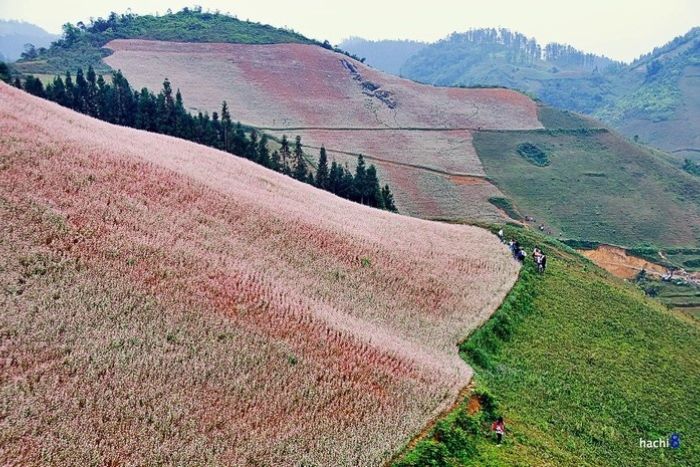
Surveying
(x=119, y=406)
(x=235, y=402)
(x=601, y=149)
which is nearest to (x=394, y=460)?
(x=235, y=402)

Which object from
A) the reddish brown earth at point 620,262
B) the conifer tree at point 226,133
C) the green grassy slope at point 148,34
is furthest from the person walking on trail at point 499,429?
the green grassy slope at point 148,34

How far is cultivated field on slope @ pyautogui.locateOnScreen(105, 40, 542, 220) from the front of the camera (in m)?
106

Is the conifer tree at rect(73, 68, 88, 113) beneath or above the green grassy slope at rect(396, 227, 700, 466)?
above

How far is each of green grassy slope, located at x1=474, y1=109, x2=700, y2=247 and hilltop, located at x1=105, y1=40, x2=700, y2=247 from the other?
0.85ft

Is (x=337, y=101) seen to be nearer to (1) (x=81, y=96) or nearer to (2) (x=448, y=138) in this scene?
(2) (x=448, y=138)

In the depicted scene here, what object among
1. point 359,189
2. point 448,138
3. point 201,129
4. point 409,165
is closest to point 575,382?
point 359,189

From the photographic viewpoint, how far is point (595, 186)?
341ft

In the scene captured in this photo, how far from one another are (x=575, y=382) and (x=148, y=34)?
502 feet

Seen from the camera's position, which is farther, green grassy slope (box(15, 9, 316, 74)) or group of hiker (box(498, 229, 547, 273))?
green grassy slope (box(15, 9, 316, 74))

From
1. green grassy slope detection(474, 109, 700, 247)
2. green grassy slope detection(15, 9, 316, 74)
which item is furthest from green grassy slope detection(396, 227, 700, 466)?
green grassy slope detection(15, 9, 316, 74)

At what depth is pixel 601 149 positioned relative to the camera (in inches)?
4764

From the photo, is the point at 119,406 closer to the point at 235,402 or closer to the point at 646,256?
the point at 235,402

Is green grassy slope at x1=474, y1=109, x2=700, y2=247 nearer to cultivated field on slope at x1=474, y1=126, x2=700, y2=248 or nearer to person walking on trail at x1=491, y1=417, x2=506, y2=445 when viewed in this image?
cultivated field on slope at x1=474, y1=126, x2=700, y2=248

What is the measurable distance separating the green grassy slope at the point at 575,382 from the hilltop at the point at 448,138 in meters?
48.3
